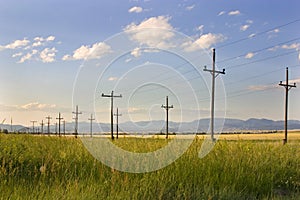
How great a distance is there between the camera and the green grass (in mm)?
6062

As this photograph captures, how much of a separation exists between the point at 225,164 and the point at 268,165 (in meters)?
1.22

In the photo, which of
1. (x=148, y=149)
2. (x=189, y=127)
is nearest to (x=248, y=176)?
(x=189, y=127)

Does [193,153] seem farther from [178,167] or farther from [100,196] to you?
[100,196]

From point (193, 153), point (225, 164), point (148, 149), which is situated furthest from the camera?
point (148, 149)

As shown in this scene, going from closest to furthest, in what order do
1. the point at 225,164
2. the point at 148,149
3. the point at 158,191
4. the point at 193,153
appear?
the point at 158,191, the point at 225,164, the point at 193,153, the point at 148,149

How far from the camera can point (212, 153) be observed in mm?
9453

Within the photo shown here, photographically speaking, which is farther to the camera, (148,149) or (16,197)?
(148,149)

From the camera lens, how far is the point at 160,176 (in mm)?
7102

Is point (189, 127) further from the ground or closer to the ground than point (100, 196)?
further from the ground

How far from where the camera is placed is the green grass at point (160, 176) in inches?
239

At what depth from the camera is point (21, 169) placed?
7988 mm

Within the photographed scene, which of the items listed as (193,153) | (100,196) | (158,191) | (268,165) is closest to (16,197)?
(100,196)

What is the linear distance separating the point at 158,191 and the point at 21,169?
331cm

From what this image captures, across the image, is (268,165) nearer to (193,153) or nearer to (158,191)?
(193,153)
